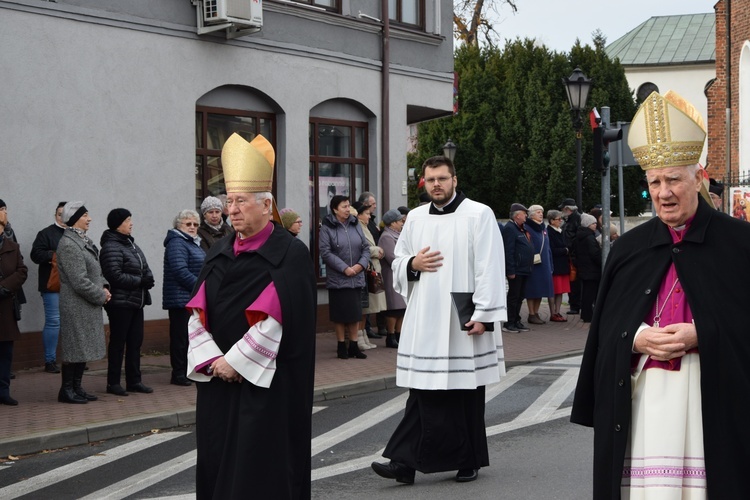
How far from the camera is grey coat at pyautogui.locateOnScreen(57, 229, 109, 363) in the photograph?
1042 cm

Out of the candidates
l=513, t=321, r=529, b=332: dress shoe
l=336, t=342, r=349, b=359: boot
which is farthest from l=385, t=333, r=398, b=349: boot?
l=513, t=321, r=529, b=332: dress shoe

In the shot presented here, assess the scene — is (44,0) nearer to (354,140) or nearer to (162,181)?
(162,181)

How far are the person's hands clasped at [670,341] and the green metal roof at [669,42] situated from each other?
63.3 metres

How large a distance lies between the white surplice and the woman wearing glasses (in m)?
4.34

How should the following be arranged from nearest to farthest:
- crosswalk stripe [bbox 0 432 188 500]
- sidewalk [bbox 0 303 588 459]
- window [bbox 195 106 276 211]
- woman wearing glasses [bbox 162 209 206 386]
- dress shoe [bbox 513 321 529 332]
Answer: crosswalk stripe [bbox 0 432 188 500] < sidewalk [bbox 0 303 588 459] < woman wearing glasses [bbox 162 209 206 386] < window [bbox 195 106 276 211] < dress shoe [bbox 513 321 529 332]

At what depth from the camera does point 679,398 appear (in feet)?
13.5

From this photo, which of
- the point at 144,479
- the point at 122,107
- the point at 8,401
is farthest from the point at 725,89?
the point at 144,479

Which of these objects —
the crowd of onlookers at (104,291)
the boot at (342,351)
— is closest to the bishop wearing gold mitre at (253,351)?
the crowd of onlookers at (104,291)

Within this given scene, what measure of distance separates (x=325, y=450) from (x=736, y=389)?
5.04 metres

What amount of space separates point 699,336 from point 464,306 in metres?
3.45

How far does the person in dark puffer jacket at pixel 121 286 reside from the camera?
427 inches

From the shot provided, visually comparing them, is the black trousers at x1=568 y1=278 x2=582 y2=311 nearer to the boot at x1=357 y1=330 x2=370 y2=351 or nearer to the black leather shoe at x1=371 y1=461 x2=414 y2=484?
the boot at x1=357 y1=330 x2=370 y2=351

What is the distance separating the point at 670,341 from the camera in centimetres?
409

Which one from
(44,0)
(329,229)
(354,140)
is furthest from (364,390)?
(354,140)
